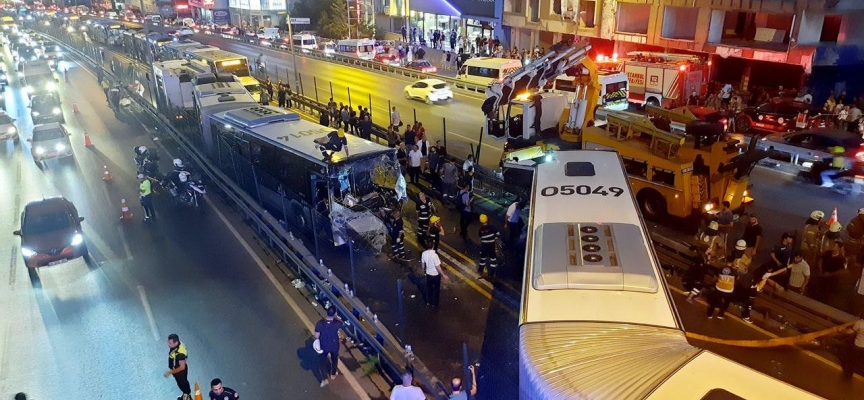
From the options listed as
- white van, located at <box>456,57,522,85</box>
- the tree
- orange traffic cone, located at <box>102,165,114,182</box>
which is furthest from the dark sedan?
the tree

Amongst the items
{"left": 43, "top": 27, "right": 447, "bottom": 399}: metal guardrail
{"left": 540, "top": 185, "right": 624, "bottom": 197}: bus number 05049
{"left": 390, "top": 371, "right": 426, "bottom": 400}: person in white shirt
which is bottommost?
{"left": 43, "top": 27, "right": 447, "bottom": 399}: metal guardrail

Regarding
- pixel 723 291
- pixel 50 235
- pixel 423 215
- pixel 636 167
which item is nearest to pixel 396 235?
pixel 423 215

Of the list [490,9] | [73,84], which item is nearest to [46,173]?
[73,84]

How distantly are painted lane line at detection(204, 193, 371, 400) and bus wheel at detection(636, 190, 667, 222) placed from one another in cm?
924

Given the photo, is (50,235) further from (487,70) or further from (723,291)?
(487,70)

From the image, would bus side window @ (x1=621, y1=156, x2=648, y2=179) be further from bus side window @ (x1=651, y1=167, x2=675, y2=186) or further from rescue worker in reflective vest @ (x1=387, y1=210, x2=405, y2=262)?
rescue worker in reflective vest @ (x1=387, y1=210, x2=405, y2=262)

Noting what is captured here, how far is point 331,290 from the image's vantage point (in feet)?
37.0

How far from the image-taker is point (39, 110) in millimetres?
27984

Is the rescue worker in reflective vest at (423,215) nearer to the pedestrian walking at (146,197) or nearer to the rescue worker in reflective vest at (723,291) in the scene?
the rescue worker in reflective vest at (723,291)

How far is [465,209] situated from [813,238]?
7917mm

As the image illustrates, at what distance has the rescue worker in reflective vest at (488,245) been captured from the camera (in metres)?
12.0

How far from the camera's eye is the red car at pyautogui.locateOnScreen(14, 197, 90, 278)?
1291cm

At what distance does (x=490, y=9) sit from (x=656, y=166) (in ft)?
115

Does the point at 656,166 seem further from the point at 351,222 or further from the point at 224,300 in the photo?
the point at 224,300
